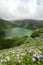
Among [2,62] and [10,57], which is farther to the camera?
[10,57]

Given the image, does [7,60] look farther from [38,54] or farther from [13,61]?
[38,54]

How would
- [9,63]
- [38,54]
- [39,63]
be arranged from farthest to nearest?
1. [38,54]
2. [39,63]
3. [9,63]

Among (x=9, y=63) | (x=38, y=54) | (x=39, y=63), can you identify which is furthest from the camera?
(x=38, y=54)

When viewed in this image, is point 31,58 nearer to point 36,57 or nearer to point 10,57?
point 36,57

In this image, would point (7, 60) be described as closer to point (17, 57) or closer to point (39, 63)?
point (17, 57)

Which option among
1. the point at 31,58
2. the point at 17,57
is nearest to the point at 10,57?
the point at 17,57

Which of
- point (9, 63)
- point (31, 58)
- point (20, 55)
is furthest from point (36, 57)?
point (9, 63)

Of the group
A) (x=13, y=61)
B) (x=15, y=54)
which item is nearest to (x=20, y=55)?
(x=15, y=54)

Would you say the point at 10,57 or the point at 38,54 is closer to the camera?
the point at 10,57
